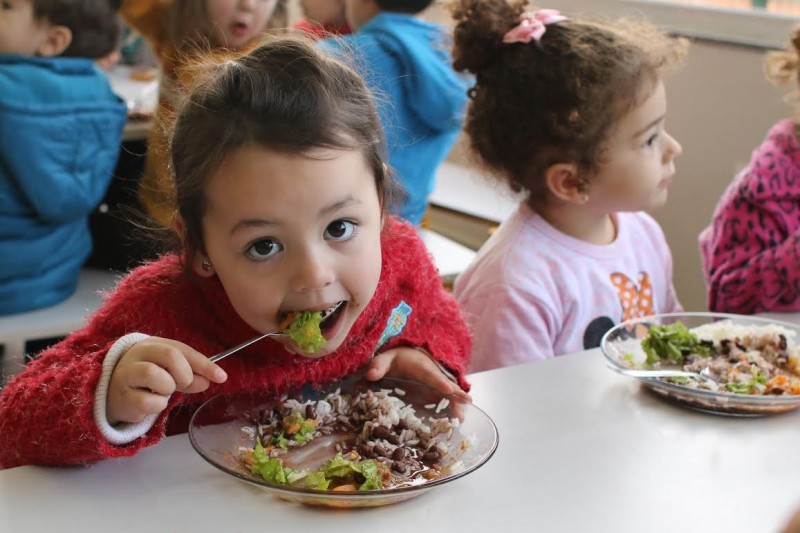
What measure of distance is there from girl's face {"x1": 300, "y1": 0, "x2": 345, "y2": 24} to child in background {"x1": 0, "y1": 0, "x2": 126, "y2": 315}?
0.75 m

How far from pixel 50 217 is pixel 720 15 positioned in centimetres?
197

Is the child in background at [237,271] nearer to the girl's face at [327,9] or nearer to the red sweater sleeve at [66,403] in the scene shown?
the red sweater sleeve at [66,403]

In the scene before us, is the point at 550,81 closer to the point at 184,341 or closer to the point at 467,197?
the point at 184,341

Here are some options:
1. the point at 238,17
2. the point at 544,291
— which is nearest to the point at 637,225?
the point at 544,291

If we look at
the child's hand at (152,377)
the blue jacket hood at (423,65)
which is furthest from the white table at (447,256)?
the child's hand at (152,377)

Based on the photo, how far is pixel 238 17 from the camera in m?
2.85

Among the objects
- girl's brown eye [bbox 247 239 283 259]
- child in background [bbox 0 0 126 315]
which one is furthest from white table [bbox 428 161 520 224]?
girl's brown eye [bbox 247 239 283 259]

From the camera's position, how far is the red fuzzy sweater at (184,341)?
3.34 feet

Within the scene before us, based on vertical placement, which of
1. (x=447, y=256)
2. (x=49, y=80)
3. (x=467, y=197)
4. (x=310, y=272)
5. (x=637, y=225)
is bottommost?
(x=467, y=197)

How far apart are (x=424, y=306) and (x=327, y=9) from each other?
195 cm

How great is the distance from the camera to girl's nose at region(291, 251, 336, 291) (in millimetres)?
1026

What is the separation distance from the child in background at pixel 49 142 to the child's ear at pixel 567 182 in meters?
1.22

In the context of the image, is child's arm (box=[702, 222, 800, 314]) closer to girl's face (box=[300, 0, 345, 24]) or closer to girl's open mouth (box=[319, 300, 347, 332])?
girl's open mouth (box=[319, 300, 347, 332])

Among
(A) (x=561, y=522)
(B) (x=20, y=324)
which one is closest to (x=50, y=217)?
(B) (x=20, y=324)
